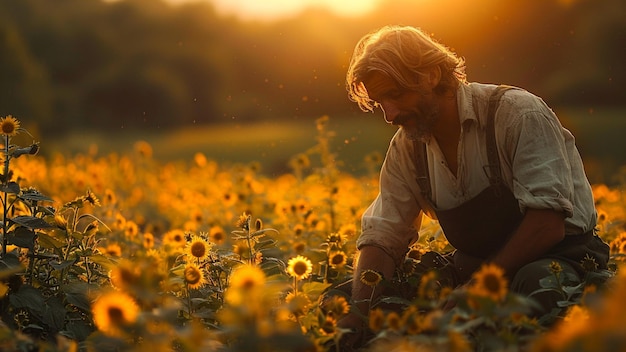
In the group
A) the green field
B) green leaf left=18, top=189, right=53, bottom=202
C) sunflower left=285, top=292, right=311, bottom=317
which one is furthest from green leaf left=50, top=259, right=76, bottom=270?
the green field

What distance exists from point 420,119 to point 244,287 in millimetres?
1734

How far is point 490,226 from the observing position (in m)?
3.43

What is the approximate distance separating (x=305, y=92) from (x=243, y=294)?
20.2 m

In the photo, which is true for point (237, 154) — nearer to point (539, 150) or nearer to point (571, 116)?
point (571, 116)

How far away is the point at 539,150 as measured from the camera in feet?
10.6

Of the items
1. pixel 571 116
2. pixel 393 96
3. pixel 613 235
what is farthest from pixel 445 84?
pixel 571 116

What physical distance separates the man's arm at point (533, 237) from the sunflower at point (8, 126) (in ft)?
5.91

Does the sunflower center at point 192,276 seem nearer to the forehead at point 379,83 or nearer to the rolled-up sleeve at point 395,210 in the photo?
the rolled-up sleeve at point 395,210

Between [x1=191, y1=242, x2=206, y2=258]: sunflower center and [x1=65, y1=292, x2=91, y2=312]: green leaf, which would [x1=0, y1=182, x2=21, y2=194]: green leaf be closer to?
[x1=65, y1=292, x2=91, y2=312]: green leaf

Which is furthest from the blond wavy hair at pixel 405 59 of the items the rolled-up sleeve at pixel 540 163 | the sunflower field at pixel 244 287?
the sunflower field at pixel 244 287

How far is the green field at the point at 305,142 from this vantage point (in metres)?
10.5

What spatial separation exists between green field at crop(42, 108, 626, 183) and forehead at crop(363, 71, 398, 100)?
5.05 feet

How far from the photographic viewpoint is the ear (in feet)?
11.3

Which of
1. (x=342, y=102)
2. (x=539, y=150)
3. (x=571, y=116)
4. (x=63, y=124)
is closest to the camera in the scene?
(x=539, y=150)
